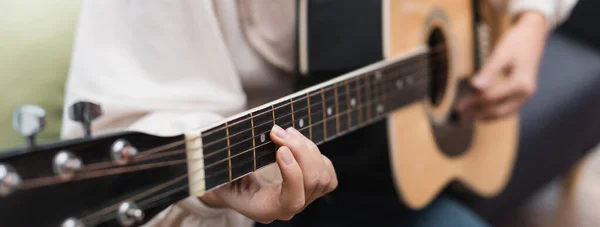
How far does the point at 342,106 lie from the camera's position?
1.75 ft

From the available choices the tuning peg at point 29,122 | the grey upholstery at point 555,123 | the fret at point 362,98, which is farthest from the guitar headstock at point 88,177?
the grey upholstery at point 555,123

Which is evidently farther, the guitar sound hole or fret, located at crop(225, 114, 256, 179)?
the guitar sound hole

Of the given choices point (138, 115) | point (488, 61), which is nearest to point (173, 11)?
point (138, 115)

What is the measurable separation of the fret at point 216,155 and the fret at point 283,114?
0.05m

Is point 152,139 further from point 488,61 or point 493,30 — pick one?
point 493,30

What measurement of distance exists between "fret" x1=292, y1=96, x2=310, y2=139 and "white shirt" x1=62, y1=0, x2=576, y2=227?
1.7 inches

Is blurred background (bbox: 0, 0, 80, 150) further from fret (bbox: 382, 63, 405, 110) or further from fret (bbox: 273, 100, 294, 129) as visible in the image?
fret (bbox: 382, 63, 405, 110)

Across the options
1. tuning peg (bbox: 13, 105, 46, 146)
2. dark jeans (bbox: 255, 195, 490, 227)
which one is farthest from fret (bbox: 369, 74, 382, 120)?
tuning peg (bbox: 13, 105, 46, 146)

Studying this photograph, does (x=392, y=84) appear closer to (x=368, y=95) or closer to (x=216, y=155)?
(x=368, y=95)

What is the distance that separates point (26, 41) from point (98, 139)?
0.13 meters

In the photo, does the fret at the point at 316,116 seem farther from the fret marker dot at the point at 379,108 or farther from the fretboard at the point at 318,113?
the fret marker dot at the point at 379,108

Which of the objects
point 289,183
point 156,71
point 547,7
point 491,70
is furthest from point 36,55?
point 547,7

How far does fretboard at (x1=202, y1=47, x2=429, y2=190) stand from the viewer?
404mm

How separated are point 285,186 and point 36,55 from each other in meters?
0.19
